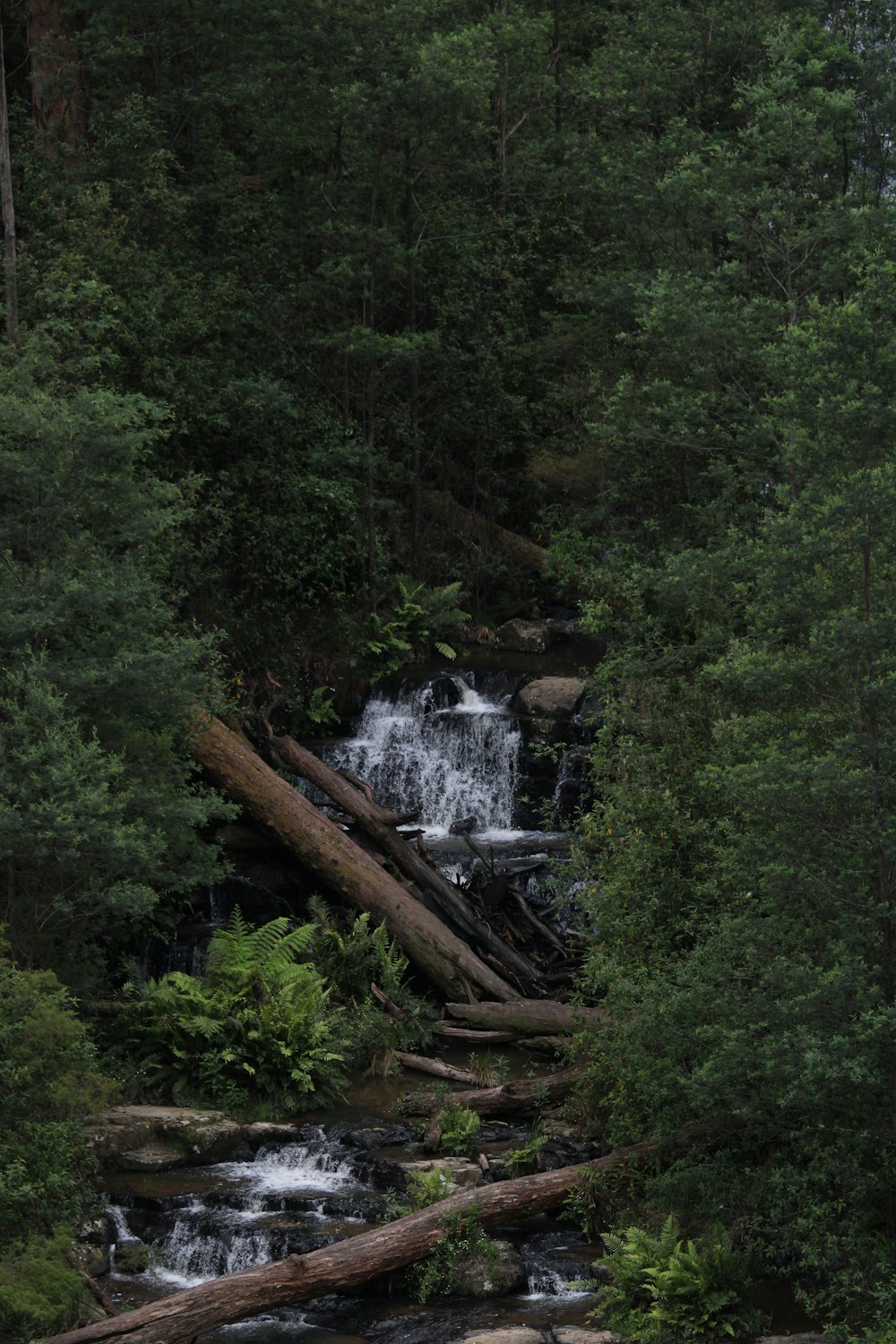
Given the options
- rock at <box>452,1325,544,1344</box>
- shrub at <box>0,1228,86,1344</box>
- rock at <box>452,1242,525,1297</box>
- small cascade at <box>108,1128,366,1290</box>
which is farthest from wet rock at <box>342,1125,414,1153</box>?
shrub at <box>0,1228,86,1344</box>

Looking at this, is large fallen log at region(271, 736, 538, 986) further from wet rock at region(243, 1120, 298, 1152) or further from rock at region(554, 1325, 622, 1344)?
rock at region(554, 1325, 622, 1344)

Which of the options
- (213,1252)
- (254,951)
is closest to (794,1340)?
(213,1252)

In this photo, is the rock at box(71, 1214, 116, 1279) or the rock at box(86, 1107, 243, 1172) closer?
the rock at box(71, 1214, 116, 1279)

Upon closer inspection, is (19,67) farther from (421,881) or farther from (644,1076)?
(644,1076)

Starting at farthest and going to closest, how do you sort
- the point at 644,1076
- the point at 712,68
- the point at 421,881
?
the point at 712,68, the point at 421,881, the point at 644,1076

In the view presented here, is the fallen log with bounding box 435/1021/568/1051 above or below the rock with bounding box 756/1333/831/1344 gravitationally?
above

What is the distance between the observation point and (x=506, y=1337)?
10750 mm

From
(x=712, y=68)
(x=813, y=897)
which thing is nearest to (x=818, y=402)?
(x=813, y=897)

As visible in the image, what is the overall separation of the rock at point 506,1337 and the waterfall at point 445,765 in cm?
1070

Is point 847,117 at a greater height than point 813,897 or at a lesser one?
greater

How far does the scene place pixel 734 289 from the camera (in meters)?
21.8

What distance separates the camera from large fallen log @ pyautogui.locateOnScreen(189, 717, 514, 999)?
17297 mm

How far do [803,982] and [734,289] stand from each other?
44.3 feet

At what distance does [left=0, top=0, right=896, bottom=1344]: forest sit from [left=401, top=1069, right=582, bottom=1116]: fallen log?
57 centimetres
